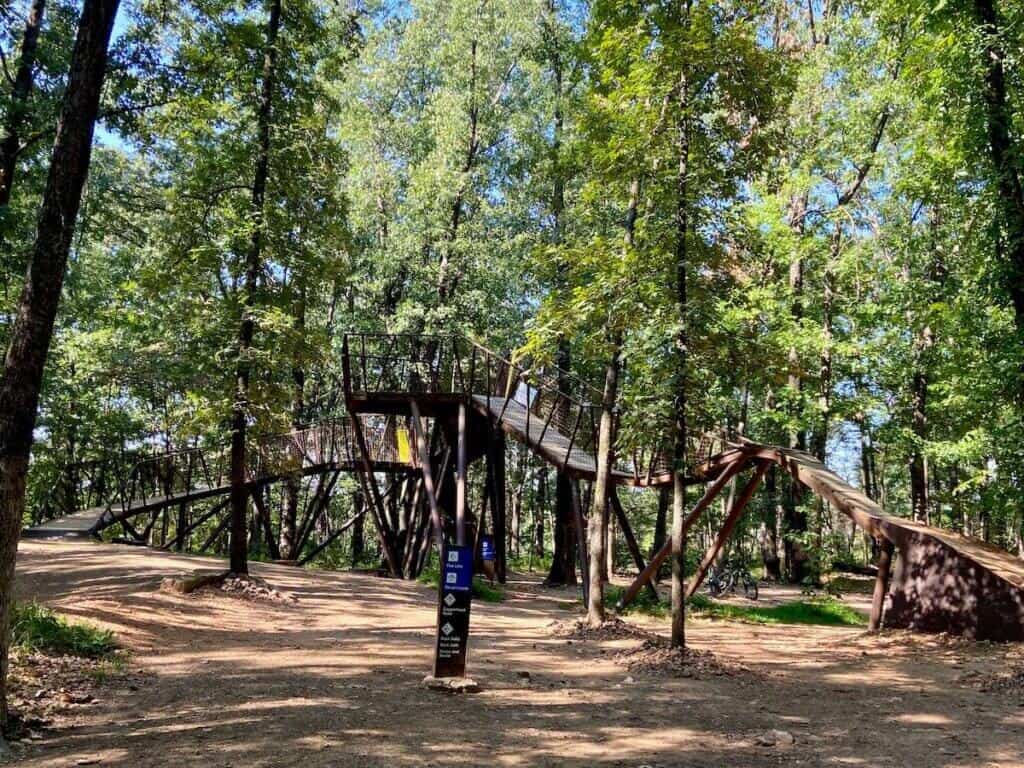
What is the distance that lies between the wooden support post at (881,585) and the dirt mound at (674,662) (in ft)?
12.2

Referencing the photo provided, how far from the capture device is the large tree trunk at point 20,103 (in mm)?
9969

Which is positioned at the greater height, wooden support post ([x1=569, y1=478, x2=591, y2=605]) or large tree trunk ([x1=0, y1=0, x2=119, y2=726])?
large tree trunk ([x1=0, y1=0, x2=119, y2=726])

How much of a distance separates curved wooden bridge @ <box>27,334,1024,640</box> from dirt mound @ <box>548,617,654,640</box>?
1762 mm

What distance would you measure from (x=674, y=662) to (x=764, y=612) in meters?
6.90

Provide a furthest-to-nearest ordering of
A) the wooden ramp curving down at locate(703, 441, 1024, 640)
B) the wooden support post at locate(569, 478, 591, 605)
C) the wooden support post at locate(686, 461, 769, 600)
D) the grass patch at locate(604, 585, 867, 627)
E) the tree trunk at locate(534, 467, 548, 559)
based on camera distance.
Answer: the tree trunk at locate(534, 467, 548, 559) → the grass patch at locate(604, 585, 867, 627) → the wooden support post at locate(569, 478, 591, 605) → the wooden support post at locate(686, 461, 769, 600) → the wooden ramp curving down at locate(703, 441, 1024, 640)

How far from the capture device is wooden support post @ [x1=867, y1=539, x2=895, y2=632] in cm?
1077

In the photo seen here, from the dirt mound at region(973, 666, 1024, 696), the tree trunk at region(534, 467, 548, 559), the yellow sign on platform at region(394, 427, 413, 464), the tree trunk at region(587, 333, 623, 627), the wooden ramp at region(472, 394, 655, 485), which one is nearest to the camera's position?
the dirt mound at region(973, 666, 1024, 696)

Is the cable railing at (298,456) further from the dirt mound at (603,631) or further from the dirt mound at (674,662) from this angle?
the dirt mound at (674,662)

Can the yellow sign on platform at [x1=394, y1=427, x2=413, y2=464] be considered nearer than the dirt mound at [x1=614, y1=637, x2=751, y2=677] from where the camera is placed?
No

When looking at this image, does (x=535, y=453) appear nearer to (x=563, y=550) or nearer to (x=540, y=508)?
(x=563, y=550)

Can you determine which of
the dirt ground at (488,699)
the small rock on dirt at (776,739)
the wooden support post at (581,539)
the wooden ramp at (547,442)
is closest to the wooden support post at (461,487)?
the wooden ramp at (547,442)

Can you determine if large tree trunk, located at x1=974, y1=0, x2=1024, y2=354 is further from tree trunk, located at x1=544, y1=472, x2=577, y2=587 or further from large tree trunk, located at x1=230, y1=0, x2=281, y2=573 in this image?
tree trunk, located at x1=544, y1=472, x2=577, y2=587

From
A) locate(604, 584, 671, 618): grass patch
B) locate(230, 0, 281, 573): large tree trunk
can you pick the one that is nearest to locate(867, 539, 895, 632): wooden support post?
locate(604, 584, 671, 618): grass patch

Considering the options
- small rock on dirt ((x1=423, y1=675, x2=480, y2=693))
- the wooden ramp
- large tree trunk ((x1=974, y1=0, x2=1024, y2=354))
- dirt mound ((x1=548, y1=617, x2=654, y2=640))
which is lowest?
dirt mound ((x1=548, y1=617, x2=654, y2=640))
